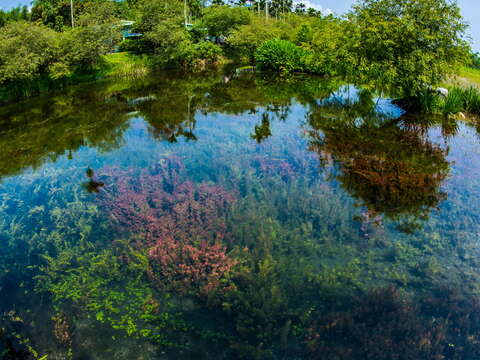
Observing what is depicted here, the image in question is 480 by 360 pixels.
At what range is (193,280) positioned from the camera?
771 centimetres

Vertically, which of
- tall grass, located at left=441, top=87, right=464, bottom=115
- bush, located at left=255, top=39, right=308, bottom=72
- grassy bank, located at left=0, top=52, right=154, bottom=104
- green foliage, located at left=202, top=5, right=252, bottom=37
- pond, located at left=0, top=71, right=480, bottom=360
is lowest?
pond, located at left=0, top=71, right=480, bottom=360

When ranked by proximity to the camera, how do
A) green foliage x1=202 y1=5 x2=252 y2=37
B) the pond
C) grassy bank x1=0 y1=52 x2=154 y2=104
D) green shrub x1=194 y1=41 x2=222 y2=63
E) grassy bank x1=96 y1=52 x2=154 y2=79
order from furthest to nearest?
green foliage x1=202 y1=5 x2=252 y2=37 → green shrub x1=194 y1=41 x2=222 y2=63 → grassy bank x1=96 y1=52 x2=154 y2=79 → grassy bank x1=0 y1=52 x2=154 y2=104 → the pond

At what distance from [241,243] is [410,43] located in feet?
56.2

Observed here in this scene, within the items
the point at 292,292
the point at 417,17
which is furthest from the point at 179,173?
the point at 417,17

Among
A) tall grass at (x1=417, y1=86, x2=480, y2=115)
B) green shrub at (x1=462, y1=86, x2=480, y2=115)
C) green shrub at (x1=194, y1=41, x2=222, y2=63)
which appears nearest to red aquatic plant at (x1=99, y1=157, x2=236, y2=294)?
tall grass at (x1=417, y1=86, x2=480, y2=115)

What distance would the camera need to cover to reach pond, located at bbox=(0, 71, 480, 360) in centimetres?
648

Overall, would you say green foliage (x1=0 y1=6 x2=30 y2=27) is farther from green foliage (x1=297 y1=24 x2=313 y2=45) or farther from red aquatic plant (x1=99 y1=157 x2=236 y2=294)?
red aquatic plant (x1=99 y1=157 x2=236 y2=294)

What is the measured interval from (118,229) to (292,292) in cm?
520

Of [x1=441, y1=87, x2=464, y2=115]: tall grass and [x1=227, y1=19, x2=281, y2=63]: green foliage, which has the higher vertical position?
[x1=227, y1=19, x2=281, y2=63]: green foliage

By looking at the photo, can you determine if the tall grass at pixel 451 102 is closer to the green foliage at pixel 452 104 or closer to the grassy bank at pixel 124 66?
the green foliage at pixel 452 104

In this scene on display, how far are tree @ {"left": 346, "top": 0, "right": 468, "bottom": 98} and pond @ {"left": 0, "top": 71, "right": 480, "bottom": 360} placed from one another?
3.37m

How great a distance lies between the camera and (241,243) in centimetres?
907

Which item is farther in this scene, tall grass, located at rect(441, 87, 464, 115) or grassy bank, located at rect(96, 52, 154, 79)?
grassy bank, located at rect(96, 52, 154, 79)

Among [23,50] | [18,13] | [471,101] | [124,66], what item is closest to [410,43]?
[471,101]
